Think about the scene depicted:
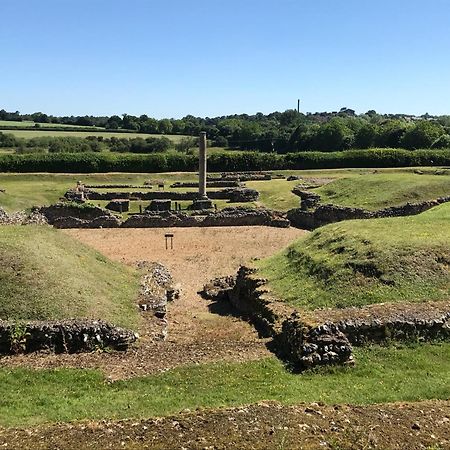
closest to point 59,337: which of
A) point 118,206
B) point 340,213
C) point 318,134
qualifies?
point 340,213

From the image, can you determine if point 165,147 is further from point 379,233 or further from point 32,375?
point 32,375

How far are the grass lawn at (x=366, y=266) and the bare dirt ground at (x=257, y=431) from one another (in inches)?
329

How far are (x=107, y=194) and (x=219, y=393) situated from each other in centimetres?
4847

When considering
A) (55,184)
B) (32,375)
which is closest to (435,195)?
(32,375)

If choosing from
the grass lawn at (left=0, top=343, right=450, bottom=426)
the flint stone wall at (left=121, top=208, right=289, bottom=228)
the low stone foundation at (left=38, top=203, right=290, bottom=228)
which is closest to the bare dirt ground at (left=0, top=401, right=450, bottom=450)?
the grass lawn at (left=0, top=343, right=450, bottom=426)

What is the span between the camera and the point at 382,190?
51156 mm

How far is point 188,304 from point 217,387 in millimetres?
12066

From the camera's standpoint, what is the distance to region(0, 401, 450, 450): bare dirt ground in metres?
11.2

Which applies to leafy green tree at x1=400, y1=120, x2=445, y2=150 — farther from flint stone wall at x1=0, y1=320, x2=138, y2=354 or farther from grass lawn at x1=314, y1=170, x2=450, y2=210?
flint stone wall at x1=0, y1=320, x2=138, y2=354

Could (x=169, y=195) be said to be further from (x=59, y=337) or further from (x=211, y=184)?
(x=59, y=337)

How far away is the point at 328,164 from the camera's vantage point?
289 feet

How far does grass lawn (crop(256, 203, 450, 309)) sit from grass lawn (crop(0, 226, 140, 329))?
692 cm

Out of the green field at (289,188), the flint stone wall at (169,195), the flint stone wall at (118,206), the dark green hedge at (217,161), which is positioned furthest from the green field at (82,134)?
the flint stone wall at (118,206)

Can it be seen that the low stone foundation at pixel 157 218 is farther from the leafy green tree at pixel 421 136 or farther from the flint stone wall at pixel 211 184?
the leafy green tree at pixel 421 136
